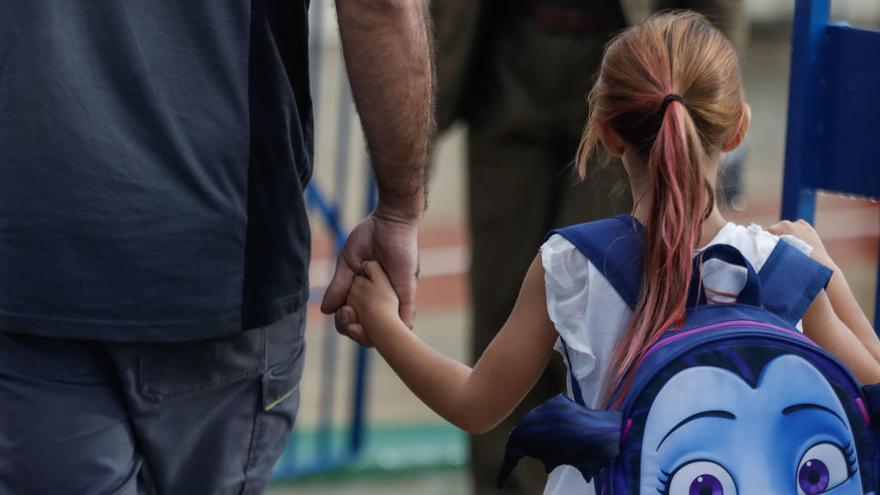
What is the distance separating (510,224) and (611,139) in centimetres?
198

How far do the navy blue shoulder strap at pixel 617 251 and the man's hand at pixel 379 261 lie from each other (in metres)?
0.55

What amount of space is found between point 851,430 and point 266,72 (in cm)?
99

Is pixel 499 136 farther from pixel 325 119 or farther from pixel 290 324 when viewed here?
pixel 325 119

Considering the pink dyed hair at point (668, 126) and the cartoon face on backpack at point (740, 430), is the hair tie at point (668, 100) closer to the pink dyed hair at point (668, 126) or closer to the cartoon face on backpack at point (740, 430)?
the pink dyed hair at point (668, 126)

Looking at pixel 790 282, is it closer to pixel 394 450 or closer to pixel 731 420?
pixel 731 420

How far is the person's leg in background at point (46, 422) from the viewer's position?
248cm

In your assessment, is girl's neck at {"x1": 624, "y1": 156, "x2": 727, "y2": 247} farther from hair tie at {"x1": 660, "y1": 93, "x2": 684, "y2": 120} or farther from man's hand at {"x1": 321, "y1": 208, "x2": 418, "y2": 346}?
man's hand at {"x1": 321, "y1": 208, "x2": 418, "y2": 346}

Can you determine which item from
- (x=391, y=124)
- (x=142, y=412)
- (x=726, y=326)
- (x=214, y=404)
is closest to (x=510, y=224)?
(x=391, y=124)

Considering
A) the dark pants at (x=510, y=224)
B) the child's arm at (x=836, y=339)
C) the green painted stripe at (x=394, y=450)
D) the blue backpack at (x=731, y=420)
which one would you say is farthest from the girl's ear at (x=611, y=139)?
the green painted stripe at (x=394, y=450)

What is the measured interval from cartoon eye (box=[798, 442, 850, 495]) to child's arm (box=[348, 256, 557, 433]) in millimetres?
421

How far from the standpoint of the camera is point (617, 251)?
234cm

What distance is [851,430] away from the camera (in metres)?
2.22

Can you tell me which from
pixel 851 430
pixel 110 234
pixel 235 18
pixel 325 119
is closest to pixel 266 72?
pixel 235 18

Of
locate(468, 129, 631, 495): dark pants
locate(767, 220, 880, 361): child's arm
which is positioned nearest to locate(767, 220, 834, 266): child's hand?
locate(767, 220, 880, 361): child's arm
